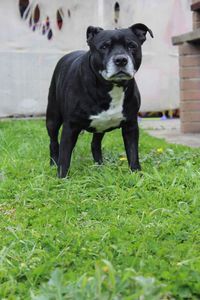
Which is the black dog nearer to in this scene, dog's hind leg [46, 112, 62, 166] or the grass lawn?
the grass lawn

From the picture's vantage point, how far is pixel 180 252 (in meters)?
2.32

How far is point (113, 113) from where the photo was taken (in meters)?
3.88

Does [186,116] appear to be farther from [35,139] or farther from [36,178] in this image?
[36,178]

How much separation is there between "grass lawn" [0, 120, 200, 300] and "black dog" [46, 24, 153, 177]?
0.27m

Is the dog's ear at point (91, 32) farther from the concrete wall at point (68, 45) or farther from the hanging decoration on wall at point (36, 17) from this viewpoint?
the hanging decoration on wall at point (36, 17)

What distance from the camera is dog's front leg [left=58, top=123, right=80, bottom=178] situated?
12.9 feet

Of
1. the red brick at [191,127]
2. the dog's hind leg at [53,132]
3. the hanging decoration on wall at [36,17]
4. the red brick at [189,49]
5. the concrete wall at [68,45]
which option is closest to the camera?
the dog's hind leg at [53,132]

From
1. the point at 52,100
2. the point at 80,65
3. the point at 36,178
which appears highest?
the point at 80,65

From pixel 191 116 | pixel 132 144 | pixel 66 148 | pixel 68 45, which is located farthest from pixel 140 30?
pixel 68 45

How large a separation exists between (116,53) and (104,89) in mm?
352

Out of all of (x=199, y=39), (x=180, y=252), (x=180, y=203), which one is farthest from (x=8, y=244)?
(x=199, y=39)

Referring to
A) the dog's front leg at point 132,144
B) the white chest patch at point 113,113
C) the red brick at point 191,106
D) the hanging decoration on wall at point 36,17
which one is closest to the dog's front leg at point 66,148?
the white chest patch at point 113,113

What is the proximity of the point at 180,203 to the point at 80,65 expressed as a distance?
1.44 metres

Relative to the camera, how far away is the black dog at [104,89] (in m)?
3.62
